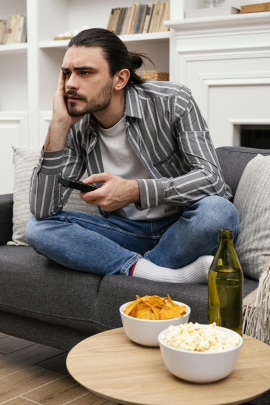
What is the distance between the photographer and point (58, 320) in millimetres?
1884

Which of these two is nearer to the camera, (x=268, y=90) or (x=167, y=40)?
(x=268, y=90)

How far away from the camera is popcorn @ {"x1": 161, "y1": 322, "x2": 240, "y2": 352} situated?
3.40 ft

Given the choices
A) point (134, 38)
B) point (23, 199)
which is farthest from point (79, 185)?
point (134, 38)

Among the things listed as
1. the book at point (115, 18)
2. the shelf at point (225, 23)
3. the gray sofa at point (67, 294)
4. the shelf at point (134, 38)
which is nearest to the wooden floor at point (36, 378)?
the gray sofa at point (67, 294)

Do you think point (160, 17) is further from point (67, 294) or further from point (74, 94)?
point (67, 294)

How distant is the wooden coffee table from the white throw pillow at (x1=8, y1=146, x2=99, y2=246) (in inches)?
42.5

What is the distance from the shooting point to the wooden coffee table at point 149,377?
983 millimetres

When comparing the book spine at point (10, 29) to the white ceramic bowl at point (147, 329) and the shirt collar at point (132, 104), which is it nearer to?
the shirt collar at point (132, 104)

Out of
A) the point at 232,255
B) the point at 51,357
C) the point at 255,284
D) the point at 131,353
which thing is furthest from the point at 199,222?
the point at 51,357

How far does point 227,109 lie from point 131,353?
2121 millimetres

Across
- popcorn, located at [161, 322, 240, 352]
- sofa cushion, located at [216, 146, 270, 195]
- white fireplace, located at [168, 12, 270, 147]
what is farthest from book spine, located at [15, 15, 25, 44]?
popcorn, located at [161, 322, 240, 352]

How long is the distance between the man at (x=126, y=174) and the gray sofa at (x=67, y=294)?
0.24 ft

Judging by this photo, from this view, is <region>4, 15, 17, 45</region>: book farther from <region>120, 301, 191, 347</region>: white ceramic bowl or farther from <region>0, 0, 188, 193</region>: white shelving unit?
<region>120, 301, 191, 347</region>: white ceramic bowl

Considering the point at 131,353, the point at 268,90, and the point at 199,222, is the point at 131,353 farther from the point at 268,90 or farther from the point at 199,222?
the point at 268,90
